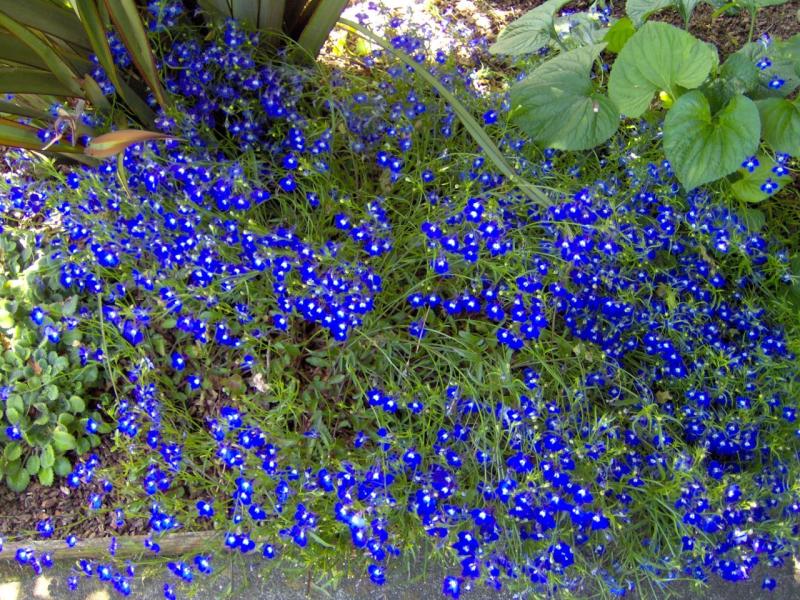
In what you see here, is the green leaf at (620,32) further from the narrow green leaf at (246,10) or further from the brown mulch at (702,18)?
the narrow green leaf at (246,10)

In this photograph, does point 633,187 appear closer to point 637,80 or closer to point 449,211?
point 637,80

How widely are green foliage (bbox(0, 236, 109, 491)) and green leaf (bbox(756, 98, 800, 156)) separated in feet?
6.66

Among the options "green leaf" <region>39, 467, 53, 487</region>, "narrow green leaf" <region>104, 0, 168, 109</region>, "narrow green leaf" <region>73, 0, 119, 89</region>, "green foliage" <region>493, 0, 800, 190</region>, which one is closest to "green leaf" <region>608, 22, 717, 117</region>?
"green foliage" <region>493, 0, 800, 190</region>

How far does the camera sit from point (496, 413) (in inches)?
81.5

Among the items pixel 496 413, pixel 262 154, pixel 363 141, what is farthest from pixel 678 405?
pixel 262 154

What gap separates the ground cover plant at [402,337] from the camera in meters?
1.96

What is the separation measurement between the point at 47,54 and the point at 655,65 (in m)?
1.65

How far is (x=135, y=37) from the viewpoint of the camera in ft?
6.74

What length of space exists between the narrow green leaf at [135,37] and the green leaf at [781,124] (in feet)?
5.56

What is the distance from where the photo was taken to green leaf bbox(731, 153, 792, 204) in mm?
2148

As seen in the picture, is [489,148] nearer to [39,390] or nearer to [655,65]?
[655,65]

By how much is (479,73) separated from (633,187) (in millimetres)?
734

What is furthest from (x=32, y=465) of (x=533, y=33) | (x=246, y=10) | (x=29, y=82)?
(x=533, y=33)

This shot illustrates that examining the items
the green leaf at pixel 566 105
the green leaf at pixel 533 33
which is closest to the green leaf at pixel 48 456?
the green leaf at pixel 566 105
